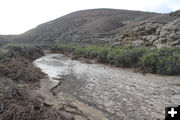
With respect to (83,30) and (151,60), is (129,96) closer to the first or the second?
(151,60)

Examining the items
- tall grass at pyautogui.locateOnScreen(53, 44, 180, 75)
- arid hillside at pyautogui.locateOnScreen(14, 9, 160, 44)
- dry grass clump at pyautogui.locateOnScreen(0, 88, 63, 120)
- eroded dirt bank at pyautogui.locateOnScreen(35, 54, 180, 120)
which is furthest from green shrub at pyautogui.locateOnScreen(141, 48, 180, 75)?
arid hillside at pyautogui.locateOnScreen(14, 9, 160, 44)

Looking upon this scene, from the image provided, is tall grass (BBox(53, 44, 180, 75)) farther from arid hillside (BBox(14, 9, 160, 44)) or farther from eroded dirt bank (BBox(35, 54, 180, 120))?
arid hillside (BBox(14, 9, 160, 44))

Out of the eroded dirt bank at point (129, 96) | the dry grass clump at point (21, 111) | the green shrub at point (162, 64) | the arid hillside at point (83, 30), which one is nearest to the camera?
the dry grass clump at point (21, 111)

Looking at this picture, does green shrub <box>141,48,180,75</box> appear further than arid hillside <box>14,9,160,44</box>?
No

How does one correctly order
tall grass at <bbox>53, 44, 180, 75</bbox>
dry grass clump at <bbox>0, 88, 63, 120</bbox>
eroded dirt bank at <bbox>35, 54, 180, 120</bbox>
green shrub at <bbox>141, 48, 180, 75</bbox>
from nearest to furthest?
dry grass clump at <bbox>0, 88, 63, 120</bbox>
eroded dirt bank at <bbox>35, 54, 180, 120</bbox>
green shrub at <bbox>141, 48, 180, 75</bbox>
tall grass at <bbox>53, 44, 180, 75</bbox>

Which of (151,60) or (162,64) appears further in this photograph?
(151,60)

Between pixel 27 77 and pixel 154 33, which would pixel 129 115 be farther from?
pixel 154 33

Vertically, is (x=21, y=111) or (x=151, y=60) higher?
(x=151, y=60)

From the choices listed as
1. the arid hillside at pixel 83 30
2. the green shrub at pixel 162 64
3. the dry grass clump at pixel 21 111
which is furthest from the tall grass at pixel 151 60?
the arid hillside at pixel 83 30

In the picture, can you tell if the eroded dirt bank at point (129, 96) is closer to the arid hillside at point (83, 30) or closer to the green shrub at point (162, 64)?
the green shrub at point (162, 64)

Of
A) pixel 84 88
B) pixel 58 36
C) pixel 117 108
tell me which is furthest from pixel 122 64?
pixel 58 36

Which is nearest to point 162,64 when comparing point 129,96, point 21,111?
point 129,96

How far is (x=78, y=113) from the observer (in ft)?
10.6

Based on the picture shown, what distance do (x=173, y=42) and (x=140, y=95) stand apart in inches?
330
